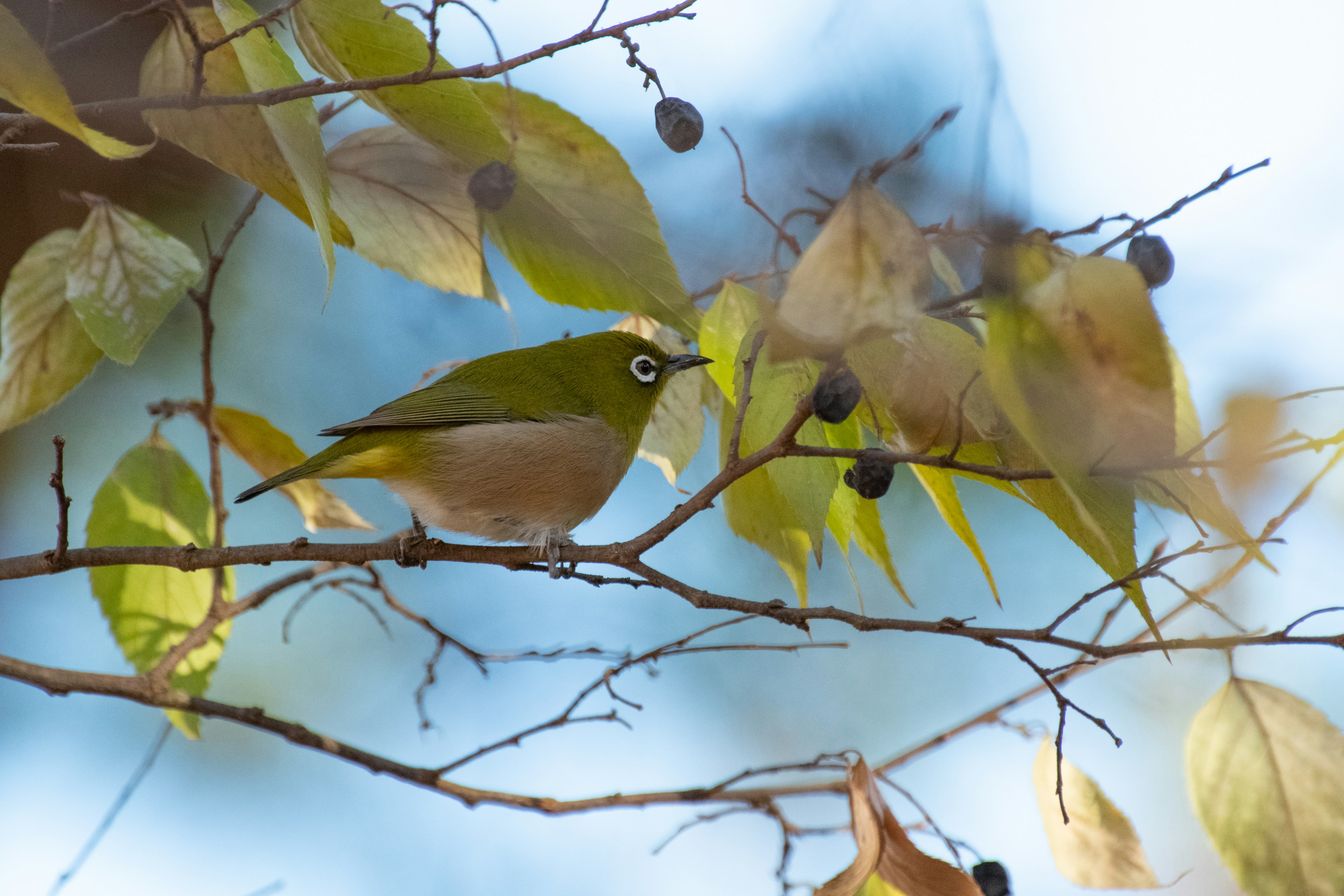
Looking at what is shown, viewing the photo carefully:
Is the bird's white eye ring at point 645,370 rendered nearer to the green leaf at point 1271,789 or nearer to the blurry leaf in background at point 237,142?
the blurry leaf in background at point 237,142

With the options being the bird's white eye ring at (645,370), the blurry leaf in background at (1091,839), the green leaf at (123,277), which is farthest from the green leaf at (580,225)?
the blurry leaf in background at (1091,839)

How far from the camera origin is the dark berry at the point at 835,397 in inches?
41.9

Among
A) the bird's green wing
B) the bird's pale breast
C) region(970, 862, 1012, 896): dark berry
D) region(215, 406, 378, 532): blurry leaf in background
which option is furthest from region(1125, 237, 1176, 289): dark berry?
region(215, 406, 378, 532): blurry leaf in background

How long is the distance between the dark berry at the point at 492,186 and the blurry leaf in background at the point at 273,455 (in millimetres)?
697

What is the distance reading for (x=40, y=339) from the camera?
1.51 m

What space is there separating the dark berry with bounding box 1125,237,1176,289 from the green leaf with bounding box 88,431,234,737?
1.50 meters

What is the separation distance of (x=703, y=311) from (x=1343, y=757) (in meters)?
1.01

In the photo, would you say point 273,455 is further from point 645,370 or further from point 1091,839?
point 1091,839

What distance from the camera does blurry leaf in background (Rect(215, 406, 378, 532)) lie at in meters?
1.88

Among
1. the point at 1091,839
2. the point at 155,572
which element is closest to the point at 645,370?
A: the point at 155,572

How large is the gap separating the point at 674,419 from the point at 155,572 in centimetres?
94

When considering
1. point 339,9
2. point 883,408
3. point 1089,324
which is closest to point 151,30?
point 339,9

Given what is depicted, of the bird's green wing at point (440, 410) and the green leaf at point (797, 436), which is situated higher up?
the bird's green wing at point (440, 410)

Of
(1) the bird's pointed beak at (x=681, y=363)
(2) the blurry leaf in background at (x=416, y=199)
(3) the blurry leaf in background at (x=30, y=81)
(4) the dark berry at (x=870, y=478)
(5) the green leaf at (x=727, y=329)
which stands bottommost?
(4) the dark berry at (x=870, y=478)
